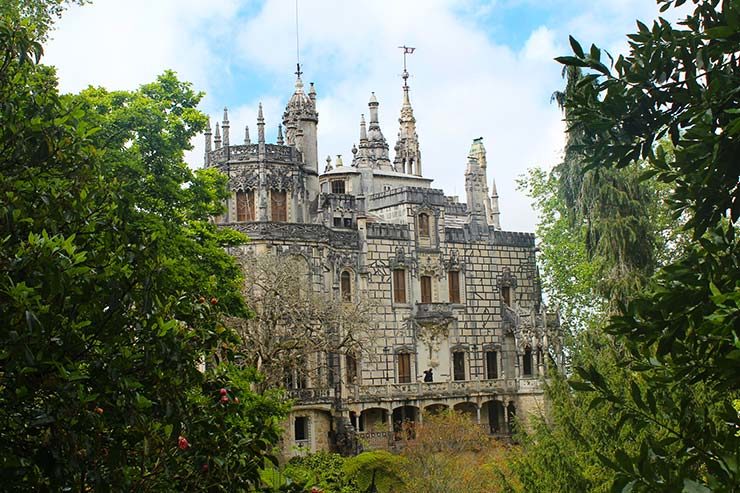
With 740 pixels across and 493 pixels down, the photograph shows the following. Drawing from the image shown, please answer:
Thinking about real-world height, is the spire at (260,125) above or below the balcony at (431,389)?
above

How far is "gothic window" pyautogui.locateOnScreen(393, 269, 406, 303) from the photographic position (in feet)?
176

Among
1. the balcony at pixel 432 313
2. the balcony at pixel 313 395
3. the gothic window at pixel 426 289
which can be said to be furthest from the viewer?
the gothic window at pixel 426 289

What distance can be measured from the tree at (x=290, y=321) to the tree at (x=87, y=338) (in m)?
27.0

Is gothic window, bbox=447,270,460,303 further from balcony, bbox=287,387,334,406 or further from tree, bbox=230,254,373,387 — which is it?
balcony, bbox=287,387,334,406

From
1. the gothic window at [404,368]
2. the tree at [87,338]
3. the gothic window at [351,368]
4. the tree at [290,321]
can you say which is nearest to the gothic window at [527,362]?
the gothic window at [404,368]

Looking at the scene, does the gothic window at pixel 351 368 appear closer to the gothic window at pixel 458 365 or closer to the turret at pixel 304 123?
the gothic window at pixel 458 365

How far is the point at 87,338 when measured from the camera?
930 centimetres

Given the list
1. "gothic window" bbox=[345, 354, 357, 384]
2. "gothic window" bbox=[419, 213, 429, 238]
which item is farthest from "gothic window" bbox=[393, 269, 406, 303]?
"gothic window" bbox=[345, 354, 357, 384]

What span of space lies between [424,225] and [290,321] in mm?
14396

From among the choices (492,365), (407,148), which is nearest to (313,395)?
(492,365)

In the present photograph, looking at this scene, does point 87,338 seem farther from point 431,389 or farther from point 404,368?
point 404,368

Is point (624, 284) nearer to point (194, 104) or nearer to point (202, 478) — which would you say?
point (194, 104)

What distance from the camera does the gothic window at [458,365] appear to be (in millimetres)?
54656

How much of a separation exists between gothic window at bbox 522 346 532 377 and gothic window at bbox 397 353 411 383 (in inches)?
244
